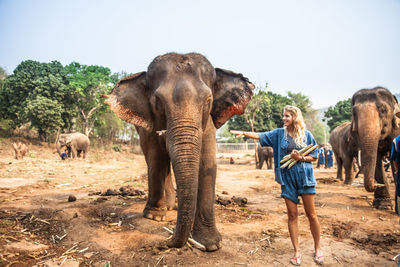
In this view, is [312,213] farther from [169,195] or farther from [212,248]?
[169,195]

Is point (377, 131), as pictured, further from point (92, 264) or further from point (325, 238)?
point (92, 264)

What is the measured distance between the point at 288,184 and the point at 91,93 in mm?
34968

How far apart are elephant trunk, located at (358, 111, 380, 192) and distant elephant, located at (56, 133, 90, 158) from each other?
2789cm

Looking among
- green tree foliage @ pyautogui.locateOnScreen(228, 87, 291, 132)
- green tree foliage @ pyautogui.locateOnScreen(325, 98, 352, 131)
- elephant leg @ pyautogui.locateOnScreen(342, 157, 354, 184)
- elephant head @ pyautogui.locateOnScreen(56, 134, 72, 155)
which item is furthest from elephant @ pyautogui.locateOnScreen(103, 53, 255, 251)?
green tree foliage @ pyautogui.locateOnScreen(325, 98, 352, 131)

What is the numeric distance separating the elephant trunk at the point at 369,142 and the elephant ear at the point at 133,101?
512 cm

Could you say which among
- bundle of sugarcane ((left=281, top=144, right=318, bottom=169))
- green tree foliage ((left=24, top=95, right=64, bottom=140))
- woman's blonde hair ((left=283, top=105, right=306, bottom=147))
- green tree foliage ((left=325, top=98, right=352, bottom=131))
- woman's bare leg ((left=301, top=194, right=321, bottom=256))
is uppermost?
green tree foliage ((left=325, top=98, right=352, bottom=131))

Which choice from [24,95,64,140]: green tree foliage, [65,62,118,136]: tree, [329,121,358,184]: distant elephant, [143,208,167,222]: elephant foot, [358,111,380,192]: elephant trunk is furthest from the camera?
[65,62,118,136]: tree

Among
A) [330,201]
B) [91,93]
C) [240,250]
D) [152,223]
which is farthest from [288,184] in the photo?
[91,93]

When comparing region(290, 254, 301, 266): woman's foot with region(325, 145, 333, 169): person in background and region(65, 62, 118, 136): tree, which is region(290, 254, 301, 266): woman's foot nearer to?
region(325, 145, 333, 169): person in background

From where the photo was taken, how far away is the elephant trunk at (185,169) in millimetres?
3303

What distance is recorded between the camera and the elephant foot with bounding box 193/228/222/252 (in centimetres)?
406

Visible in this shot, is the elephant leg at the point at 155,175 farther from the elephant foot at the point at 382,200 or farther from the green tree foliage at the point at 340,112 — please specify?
the green tree foliage at the point at 340,112

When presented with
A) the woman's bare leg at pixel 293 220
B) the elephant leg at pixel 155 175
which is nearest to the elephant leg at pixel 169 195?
the elephant leg at pixel 155 175

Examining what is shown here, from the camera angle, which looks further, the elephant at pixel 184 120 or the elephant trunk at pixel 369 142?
the elephant trunk at pixel 369 142
